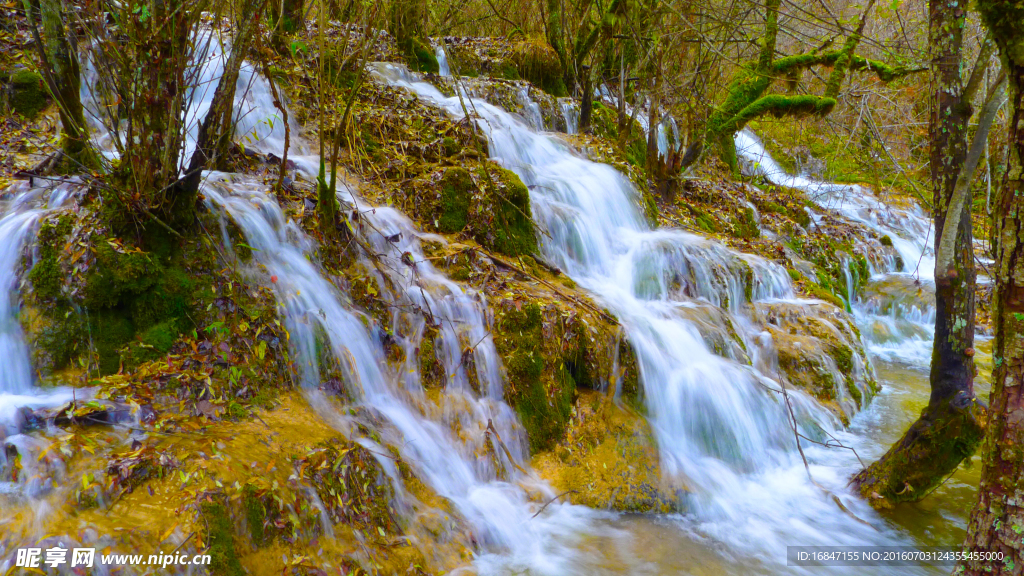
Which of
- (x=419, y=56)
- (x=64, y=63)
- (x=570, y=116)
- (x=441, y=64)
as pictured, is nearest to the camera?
(x=64, y=63)

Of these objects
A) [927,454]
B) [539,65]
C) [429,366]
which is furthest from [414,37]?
[927,454]

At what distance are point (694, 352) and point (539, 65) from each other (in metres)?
8.24

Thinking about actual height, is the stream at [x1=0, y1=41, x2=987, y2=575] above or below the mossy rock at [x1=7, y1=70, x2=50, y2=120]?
below

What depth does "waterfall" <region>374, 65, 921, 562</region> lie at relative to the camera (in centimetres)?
463

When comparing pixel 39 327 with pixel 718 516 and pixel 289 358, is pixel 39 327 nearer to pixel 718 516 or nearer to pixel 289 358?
pixel 289 358

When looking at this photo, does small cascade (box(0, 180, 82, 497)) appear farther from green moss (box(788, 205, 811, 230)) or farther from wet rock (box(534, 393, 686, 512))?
green moss (box(788, 205, 811, 230))

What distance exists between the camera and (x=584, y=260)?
7332 millimetres

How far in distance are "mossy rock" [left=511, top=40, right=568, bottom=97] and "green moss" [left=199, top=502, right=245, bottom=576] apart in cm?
1071

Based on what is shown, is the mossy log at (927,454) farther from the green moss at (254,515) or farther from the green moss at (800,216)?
the green moss at (800,216)

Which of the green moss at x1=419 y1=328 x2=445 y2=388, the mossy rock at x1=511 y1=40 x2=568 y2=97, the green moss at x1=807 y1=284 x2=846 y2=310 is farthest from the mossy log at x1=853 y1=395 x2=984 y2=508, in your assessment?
the mossy rock at x1=511 y1=40 x2=568 y2=97

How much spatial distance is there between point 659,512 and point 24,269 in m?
4.80

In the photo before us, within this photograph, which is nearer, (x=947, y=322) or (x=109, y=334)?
(x=109, y=334)

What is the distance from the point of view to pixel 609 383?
5.21 m

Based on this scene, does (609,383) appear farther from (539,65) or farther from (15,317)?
(539,65)
